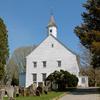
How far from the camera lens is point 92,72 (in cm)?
8062

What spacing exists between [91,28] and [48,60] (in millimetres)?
25481

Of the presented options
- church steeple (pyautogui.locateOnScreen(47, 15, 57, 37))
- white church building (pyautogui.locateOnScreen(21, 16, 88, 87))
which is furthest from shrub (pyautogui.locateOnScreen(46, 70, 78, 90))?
church steeple (pyautogui.locateOnScreen(47, 15, 57, 37))

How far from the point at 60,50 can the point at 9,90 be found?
38992mm

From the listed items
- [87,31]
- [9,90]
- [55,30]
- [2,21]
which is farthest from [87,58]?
[9,90]

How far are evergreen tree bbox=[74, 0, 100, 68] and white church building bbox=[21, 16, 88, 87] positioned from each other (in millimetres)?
23035

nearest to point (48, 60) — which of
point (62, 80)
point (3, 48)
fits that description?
point (62, 80)

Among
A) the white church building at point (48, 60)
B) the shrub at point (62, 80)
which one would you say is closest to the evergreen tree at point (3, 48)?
the shrub at point (62, 80)

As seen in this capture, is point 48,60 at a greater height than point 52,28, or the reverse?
point 52,28

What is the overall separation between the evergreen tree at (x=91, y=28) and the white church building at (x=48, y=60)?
2304 cm

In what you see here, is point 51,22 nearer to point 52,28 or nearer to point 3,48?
point 52,28

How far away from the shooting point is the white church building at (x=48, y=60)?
63.9m

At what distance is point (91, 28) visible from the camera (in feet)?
132

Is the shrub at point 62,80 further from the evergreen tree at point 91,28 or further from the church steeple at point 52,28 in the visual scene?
the church steeple at point 52,28

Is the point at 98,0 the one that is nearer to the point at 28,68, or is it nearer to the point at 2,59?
the point at 2,59
